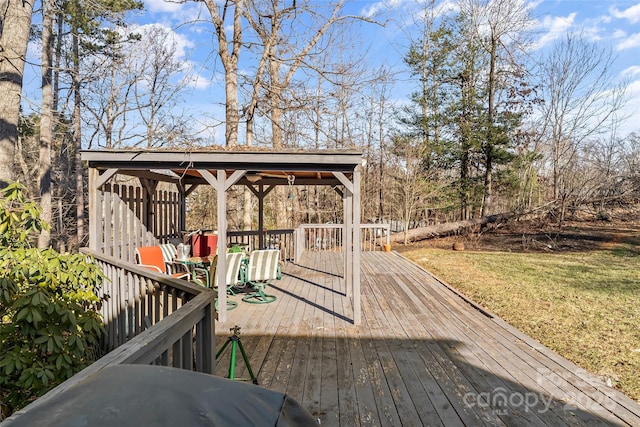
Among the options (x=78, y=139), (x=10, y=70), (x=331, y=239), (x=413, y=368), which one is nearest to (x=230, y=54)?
(x=10, y=70)

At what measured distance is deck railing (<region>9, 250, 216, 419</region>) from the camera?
1445mm

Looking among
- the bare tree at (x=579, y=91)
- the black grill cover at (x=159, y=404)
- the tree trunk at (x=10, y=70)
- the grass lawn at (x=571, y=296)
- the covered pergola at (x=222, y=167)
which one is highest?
the bare tree at (x=579, y=91)

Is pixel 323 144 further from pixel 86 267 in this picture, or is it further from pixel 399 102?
pixel 86 267

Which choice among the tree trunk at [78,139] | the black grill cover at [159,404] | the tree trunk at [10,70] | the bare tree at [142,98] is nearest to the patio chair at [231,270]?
the tree trunk at [10,70]

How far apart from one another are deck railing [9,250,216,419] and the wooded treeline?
607cm

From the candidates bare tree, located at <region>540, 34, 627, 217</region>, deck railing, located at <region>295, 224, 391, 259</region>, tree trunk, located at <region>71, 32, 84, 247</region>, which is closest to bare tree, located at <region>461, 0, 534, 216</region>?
bare tree, located at <region>540, 34, 627, 217</region>

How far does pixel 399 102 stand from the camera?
18.8 m

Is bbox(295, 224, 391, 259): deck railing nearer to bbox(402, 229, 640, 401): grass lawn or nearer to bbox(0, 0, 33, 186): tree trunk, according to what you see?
bbox(402, 229, 640, 401): grass lawn

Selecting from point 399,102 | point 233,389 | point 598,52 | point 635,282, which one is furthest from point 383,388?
point 399,102

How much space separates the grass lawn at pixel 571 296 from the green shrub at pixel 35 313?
4537mm

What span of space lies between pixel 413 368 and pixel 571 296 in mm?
4397

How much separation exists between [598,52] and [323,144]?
10.3m

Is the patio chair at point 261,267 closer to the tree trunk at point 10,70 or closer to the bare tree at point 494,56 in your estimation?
the tree trunk at point 10,70

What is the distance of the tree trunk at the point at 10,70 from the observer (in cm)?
495
